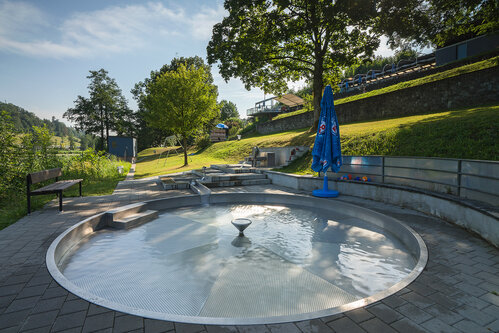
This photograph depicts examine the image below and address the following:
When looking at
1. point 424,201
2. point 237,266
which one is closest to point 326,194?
point 424,201

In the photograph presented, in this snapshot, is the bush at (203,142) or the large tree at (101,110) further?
the large tree at (101,110)

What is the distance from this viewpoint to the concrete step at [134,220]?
6343 mm

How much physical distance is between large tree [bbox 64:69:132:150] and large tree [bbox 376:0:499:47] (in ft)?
157

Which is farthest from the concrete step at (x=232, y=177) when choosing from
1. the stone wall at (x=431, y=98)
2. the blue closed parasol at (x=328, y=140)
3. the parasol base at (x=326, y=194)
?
the stone wall at (x=431, y=98)

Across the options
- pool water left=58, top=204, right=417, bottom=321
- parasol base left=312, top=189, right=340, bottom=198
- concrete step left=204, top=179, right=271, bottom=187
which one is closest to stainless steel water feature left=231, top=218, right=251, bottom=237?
pool water left=58, top=204, right=417, bottom=321

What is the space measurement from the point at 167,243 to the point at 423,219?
5952 millimetres

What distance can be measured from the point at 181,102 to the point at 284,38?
365 inches

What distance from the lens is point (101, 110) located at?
49.3m

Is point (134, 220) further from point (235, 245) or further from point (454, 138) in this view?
point (454, 138)

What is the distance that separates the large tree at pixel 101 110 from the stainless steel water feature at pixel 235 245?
156 feet

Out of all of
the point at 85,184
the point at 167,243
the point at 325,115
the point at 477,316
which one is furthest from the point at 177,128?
the point at 477,316

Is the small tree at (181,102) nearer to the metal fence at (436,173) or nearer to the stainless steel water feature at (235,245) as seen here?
the stainless steel water feature at (235,245)

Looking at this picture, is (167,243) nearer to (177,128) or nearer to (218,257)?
(218,257)

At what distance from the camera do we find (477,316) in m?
2.47
